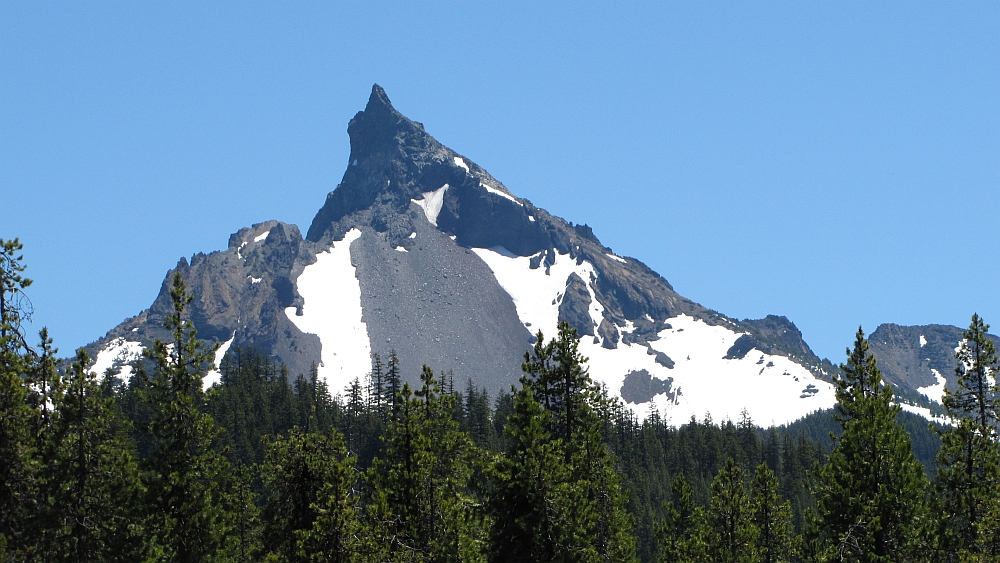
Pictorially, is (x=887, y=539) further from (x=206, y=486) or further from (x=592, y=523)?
(x=206, y=486)

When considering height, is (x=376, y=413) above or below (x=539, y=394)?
above

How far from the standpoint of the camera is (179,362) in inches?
1431

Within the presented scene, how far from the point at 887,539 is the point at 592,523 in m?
9.86

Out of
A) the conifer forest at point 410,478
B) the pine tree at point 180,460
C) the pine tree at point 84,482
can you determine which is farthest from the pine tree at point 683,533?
the pine tree at point 84,482

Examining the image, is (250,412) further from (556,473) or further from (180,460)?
(556,473)

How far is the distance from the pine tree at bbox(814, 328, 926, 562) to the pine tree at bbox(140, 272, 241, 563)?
20.0 metres

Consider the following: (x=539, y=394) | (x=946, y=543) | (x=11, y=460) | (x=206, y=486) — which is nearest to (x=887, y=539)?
(x=946, y=543)

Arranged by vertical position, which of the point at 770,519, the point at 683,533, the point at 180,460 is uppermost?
the point at 180,460

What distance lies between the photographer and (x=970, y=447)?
3966 cm

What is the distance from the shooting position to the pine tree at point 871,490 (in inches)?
1373

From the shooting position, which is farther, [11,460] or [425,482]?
[425,482]

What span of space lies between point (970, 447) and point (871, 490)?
6.14 meters

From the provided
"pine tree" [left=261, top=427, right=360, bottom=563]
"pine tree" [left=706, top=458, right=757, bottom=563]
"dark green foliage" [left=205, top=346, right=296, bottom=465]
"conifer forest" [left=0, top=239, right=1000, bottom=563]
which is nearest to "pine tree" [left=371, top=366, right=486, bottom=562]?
"conifer forest" [left=0, top=239, right=1000, bottom=563]

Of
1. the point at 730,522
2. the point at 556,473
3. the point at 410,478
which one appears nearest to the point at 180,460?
the point at 410,478
